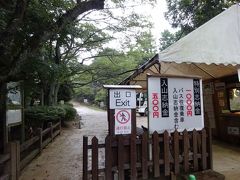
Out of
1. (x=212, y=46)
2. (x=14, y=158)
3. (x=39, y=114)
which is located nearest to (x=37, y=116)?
(x=39, y=114)

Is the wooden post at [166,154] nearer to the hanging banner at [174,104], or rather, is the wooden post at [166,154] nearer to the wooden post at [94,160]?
the hanging banner at [174,104]

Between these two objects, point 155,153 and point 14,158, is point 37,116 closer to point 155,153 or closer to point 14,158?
point 14,158

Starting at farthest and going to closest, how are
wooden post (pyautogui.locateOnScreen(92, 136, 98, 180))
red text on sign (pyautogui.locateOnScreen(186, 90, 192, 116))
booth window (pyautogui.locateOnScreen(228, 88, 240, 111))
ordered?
Answer: booth window (pyautogui.locateOnScreen(228, 88, 240, 111)) → red text on sign (pyautogui.locateOnScreen(186, 90, 192, 116)) → wooden post (pyautogui.locateOnScreen(92, 136, 98, 180))

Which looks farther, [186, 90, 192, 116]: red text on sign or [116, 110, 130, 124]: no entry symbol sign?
[186, 90, 192, 116]: red text on sign

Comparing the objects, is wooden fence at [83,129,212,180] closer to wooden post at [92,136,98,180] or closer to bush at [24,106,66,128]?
wooden post at [92,136,98,180]

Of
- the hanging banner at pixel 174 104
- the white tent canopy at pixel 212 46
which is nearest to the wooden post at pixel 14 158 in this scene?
the hanging banner at pixel 174 104

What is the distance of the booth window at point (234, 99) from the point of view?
32.5 feet

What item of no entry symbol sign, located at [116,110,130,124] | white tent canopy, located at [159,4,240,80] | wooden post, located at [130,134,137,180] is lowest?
wooden post, located at [130,134,137,180]

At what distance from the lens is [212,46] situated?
19.9ft

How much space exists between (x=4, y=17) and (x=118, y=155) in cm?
353

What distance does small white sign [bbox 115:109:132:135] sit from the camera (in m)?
5.18

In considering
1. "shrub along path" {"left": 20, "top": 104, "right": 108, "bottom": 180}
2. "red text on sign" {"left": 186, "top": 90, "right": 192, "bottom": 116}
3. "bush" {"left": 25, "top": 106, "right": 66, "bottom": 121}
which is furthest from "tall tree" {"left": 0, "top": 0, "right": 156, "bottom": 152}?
"bush" {"left": 25, "top": 106, "right": 66, "bottom": 121}

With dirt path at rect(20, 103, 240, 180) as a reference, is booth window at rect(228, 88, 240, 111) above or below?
above

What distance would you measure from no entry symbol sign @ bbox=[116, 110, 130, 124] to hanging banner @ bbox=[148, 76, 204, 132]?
0.53 metres
